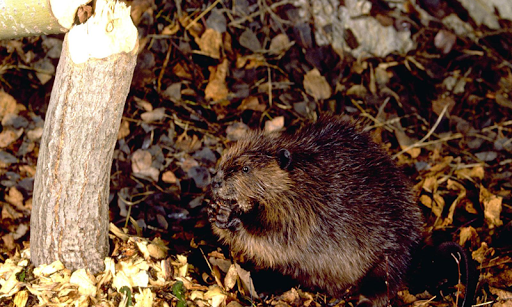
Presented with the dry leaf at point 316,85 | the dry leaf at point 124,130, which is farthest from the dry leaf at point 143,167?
the dry leaf at point 316,85

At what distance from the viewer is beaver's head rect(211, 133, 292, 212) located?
2.83 metres

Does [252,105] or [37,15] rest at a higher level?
[37,15]

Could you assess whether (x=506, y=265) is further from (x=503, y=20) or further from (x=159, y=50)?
(x=159, y=50)

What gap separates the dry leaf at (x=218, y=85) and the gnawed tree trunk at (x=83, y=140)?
1.43m

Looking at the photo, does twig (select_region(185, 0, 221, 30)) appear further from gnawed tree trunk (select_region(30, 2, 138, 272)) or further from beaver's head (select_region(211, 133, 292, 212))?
gnawed tree trunk (select_region(30, 2, 138, 272))

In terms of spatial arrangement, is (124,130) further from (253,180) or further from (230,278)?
(230,278)

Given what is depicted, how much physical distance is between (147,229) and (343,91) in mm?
1862

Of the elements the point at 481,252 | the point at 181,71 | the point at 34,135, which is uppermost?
the point at 181,71

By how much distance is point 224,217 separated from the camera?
287 centimetres

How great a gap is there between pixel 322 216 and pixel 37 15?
1.70m

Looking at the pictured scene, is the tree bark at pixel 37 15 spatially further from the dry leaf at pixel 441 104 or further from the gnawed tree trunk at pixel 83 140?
the dry leaf at pixel 441 104

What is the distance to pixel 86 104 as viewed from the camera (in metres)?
2.34

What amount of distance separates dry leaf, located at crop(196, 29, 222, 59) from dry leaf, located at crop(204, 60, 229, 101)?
0.32ft

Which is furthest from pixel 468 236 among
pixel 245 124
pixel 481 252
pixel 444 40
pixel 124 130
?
pixel 124 130
